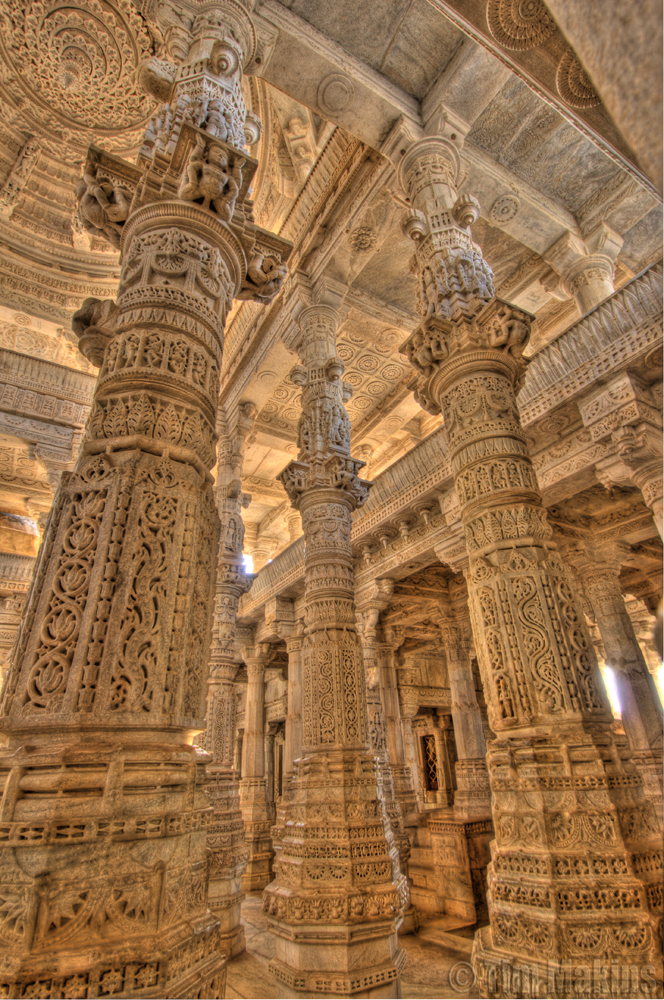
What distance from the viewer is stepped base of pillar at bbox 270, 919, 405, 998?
390 centimetres

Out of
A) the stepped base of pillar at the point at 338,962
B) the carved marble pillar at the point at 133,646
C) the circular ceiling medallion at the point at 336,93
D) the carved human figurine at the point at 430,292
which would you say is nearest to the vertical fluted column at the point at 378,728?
the stepped base of pillar at the point at 338,962

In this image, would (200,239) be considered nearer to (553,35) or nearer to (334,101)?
(553,35)

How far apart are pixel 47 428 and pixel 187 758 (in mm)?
10676

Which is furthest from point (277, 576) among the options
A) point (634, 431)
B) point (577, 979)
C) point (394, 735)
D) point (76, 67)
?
point (76, 67)

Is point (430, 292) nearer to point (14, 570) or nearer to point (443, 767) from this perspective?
point (14, 570)

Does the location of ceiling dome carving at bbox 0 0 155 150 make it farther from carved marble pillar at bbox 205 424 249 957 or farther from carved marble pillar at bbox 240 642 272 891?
carved marble pillar at bbox 240 642 272 891

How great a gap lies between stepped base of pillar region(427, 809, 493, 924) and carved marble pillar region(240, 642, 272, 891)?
168 inches

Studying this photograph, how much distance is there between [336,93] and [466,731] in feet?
33.9

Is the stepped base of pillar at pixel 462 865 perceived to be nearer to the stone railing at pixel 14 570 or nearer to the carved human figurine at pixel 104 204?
the carved human figurine at pixel 104 204

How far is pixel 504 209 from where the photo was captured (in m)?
8.20

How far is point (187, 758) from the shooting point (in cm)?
189

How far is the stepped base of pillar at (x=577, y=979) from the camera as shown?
7.41 feet

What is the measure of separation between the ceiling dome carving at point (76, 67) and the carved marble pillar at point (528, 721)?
40.9 feet

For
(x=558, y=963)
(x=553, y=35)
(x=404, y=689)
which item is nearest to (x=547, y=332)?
(x=404, y=689)
